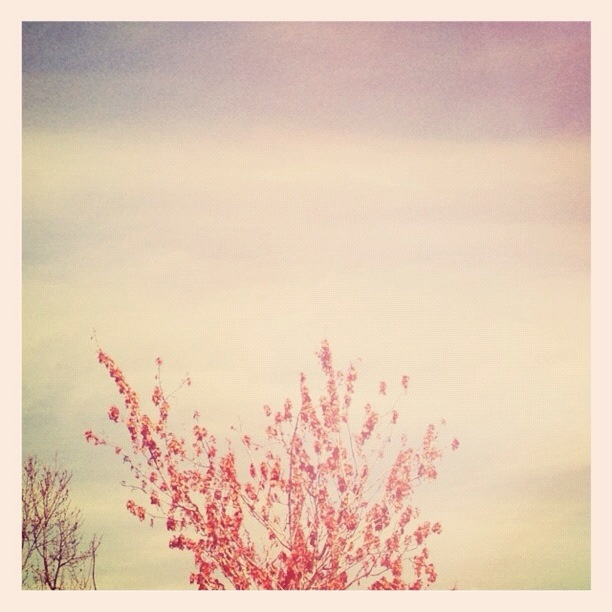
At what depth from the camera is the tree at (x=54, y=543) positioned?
4203 millimetres

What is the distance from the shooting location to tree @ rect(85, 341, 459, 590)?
4.20 metres

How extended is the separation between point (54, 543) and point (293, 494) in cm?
111

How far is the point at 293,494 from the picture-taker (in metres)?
4.21

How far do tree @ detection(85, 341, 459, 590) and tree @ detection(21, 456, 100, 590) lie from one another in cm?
28

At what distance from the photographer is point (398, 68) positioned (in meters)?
4.32

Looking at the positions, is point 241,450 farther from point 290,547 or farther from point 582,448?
point 582,448

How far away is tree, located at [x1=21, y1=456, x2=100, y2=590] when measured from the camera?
165 inches

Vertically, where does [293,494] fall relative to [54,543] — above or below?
above

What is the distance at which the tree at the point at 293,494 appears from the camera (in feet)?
13.8

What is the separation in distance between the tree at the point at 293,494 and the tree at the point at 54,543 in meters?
0.28

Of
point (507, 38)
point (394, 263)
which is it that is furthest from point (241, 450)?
point (507, 38)

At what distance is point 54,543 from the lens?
4215 mm

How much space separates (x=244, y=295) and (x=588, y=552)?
1954 mm
